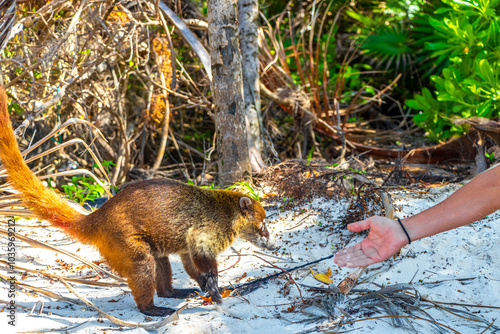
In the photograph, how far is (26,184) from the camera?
2951 millimetres

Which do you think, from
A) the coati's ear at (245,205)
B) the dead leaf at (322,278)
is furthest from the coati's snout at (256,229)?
the dead leaf at (322,278)

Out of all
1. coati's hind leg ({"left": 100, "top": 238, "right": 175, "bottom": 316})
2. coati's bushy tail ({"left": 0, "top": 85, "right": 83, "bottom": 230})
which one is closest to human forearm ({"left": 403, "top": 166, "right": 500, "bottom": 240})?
coati's hind leg ({"left": 100, "top": 238, "right": 175, "bottom": 316})

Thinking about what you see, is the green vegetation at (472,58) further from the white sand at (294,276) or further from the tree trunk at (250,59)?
the tree trunk at (250,59)

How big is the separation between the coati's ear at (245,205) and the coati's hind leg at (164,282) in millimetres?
754

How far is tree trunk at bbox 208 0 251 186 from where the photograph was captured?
175 inches

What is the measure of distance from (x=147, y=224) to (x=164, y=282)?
666 mm

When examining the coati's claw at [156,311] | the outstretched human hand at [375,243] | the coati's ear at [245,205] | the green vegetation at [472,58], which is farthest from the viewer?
the green vegetation at [472,58]

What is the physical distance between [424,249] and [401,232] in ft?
3.94

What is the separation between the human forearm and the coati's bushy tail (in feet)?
7.73

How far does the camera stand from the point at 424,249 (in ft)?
12.0

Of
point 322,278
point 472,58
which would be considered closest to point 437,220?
point 322,278

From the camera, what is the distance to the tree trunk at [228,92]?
445cm

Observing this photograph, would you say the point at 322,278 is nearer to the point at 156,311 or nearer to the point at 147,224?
the point at 156,311

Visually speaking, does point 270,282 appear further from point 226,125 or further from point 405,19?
point 405,19
